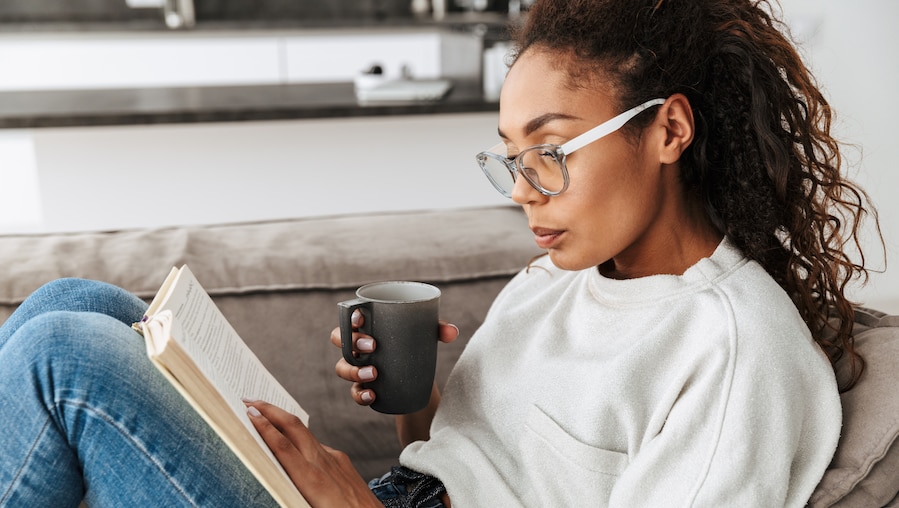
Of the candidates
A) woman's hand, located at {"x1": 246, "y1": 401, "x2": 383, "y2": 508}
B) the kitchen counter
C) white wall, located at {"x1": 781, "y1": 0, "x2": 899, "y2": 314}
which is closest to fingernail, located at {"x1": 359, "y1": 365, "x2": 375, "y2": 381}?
woman's hand, located at {"x1": 246, "y1": 401, "x2": 383, "y2": 508}

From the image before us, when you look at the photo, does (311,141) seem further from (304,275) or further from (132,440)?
(132,440)

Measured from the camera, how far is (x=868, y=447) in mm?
921

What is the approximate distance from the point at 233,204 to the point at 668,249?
2.02 metres

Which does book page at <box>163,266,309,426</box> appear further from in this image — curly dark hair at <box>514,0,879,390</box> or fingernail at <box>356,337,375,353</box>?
curly dark hair at <box>514,0,879,390</box>

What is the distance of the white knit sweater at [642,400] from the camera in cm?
85

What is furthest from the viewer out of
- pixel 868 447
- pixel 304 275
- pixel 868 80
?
pixel 868 80

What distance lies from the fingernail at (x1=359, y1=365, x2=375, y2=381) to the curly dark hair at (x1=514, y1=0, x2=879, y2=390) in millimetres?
423

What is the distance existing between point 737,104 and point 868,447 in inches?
16.0

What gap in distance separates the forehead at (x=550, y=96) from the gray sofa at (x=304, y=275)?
2.01 feet

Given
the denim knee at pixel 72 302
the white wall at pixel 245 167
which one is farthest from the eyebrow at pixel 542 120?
the white wall at pixel 245 167

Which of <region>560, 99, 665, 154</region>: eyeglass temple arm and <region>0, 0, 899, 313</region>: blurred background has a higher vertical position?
<region>560, 99, 665, 154</region>: eyeglass temple arm

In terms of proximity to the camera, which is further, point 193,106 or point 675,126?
point 193,106

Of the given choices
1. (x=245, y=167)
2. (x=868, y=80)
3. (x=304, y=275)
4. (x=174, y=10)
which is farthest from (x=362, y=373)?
(x=174, y=10)

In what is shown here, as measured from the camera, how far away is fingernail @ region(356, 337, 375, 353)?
1038 millimetres
